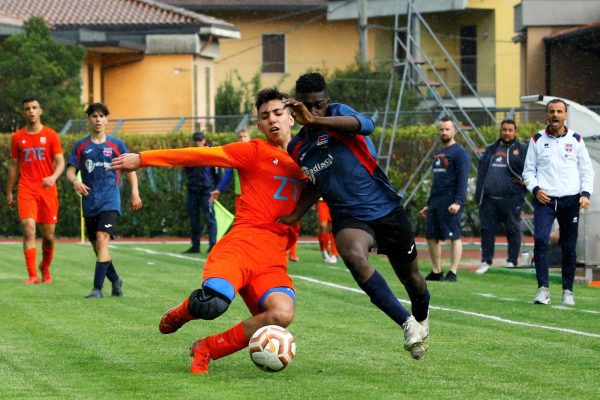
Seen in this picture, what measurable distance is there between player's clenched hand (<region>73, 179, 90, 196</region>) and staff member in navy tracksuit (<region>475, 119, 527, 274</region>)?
6.76 metres

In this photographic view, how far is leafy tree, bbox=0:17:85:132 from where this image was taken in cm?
3472

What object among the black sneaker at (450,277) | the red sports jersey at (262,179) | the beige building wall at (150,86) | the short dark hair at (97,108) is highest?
the beige building wall at (150,86)

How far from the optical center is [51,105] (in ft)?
114

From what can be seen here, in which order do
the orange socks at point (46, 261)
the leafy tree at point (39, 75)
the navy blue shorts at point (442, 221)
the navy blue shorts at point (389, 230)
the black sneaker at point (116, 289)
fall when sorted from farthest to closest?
the leafy tree at point (39, 75)
the navy blue shorts at point (442, 221)
the orange socks at point (46, 261)
the black sneaker at point (116, 289)
the navy blue shorts at point (389, 230)

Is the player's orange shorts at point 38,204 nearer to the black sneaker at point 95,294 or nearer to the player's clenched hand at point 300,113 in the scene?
the black sneaker at point 95,294

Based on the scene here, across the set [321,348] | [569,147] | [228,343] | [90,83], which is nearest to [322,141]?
[228,343]

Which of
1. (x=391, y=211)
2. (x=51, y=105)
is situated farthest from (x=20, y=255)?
(x=391, y=211)

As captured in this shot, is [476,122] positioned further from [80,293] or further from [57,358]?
[57,358]

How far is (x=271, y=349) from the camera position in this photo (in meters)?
8.36

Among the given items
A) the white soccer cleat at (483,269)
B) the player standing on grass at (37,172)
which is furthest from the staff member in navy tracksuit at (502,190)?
the player standing on grass at (37,172)

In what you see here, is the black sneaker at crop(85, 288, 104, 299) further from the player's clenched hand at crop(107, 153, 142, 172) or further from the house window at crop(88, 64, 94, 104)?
the house window at crop(88, 64, 94, 104)

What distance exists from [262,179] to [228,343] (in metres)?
1.09

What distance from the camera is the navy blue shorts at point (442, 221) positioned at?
692 inches

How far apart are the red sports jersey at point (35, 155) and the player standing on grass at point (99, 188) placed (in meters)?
1.72
